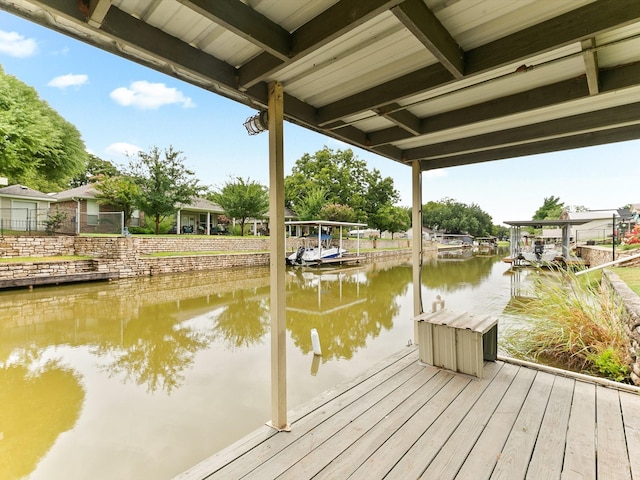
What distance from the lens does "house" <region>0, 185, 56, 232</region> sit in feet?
42.6

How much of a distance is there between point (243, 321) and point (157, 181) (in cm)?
1212

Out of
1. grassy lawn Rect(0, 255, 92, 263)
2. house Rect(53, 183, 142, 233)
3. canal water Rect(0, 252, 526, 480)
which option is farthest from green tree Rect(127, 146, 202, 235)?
canal water Rect(0, 252, 526, 480)

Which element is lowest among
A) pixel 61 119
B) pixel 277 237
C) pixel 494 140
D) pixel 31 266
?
pixel 31 266

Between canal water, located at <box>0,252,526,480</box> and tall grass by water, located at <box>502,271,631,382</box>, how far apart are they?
153cm

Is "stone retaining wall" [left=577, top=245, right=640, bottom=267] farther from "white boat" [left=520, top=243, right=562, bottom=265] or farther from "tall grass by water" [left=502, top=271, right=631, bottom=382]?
"tall grass by water" [left=502, top=271, right=631, bottom=382]

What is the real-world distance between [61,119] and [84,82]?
21889mm

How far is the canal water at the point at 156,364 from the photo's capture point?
A: 2.52 metres

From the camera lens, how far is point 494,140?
2.76 metres

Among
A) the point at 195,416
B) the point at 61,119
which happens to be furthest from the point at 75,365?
the point at 61,119

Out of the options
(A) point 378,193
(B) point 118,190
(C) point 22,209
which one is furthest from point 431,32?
(A) point 378,193

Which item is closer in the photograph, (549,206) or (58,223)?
(58,223)

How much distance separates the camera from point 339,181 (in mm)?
28047

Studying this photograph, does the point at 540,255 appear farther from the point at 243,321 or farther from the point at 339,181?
the point at 339,181

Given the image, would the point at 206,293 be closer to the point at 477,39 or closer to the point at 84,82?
the point at 477,39
